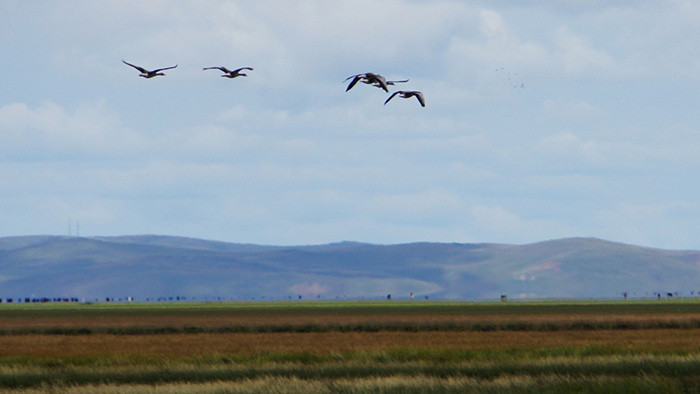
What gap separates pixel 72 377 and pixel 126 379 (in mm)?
2690

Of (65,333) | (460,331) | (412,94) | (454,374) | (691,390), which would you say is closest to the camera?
(412,94)

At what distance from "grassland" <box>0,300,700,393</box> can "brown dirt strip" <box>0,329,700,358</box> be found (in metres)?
0.09

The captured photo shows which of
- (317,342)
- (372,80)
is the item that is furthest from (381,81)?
(317,342)

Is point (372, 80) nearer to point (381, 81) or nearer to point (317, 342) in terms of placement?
point (381, 81)

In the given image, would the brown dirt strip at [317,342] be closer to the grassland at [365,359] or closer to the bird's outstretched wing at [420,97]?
the grassland at [365,359]

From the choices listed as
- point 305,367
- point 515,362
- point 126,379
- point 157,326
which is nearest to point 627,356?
point 515,362

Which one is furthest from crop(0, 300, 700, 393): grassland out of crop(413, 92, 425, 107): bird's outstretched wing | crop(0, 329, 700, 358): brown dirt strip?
crop(413, 92, 425, 107): bird's outstretched wing

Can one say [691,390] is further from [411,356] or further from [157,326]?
[157,326]

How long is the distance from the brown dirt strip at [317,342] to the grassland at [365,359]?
88 mm

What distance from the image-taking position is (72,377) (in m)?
51.5

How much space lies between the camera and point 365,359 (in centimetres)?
5800

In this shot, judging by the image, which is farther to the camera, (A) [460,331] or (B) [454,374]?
(A) [460,331]

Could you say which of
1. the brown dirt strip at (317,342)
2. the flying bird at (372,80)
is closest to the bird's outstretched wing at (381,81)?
the flying bird at (372,80)

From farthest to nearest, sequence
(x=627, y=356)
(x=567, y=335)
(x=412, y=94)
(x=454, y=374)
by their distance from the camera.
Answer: (x=567, y=335) < (x=627, y=356) < (x=454, y=374) < (x=412, y=94)
